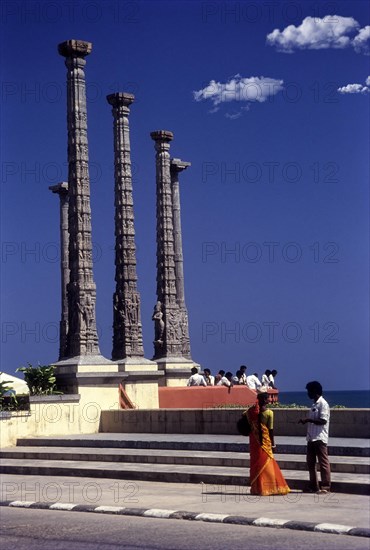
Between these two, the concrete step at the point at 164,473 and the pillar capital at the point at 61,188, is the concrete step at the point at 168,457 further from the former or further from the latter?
the pillar capital at the point at 61,188

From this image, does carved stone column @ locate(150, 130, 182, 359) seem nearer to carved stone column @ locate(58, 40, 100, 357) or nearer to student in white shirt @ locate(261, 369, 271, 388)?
student in white shirt @ locate(261, 369, 271, 388)

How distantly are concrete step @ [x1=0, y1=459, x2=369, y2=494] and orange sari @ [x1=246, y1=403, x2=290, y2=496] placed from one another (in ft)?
2.35

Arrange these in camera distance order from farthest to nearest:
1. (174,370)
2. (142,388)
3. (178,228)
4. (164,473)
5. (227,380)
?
1. (178,228)
2. (174,370)
3. (227,380)
4. (142,388)
5. (164,473)

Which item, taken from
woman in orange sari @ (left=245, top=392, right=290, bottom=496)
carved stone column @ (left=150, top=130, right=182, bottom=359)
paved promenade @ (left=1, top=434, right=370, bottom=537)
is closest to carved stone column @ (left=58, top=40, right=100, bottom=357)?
paved promenade @ (left=1, top=434, right=370, bottom=537)

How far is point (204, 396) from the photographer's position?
32.0m

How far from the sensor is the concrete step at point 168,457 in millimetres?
17931

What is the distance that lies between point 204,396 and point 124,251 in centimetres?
620

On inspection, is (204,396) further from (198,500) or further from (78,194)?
(198,500)

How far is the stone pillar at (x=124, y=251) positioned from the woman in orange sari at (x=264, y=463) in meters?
18.7

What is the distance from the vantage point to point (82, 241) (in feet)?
97.9

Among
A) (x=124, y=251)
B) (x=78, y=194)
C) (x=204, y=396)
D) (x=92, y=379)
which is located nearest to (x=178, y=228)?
(x=124, y=251)

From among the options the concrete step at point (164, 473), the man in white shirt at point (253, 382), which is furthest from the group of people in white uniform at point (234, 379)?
the concrete step at point (164, 473)

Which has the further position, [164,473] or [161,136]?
[161,136]

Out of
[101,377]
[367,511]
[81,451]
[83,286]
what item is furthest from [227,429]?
[367,511]
